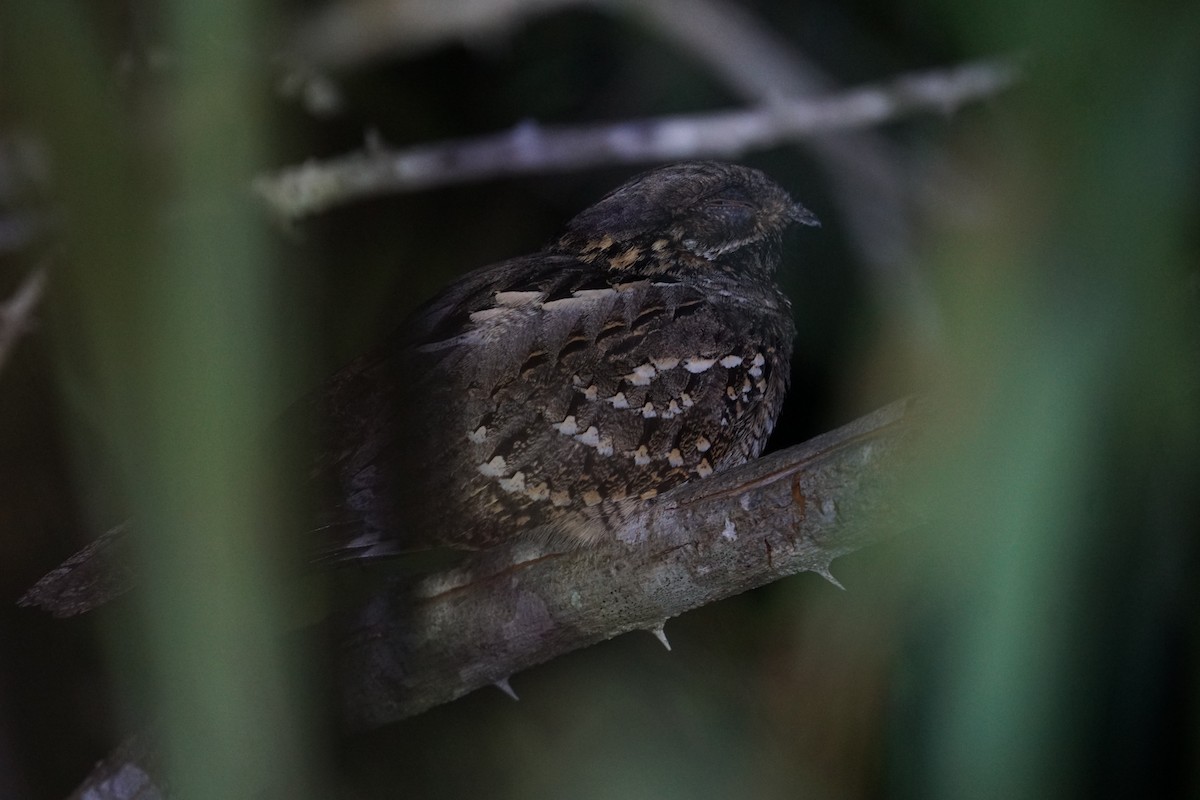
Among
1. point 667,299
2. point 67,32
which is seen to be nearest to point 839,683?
point 667,299

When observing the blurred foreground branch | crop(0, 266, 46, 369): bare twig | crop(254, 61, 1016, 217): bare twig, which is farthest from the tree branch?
crop(0, 266, 46, 369): bare twig

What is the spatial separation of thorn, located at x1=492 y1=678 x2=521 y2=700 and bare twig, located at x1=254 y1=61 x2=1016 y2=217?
2.44 ft

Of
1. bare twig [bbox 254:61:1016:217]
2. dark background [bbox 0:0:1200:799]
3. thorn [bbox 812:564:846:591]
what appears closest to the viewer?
dark background [bbox 0:0:1200:799]

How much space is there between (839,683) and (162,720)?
77 centimetres

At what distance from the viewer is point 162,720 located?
3.14 feet

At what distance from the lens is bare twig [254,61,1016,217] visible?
135 centimetres

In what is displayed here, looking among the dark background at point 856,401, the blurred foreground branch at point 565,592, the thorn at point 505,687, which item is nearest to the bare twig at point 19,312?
the dark background at point 856,401

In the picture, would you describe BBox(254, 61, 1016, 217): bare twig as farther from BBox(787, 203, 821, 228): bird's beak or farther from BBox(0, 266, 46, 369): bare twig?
BBox(0, 266, 46, 369): bare twig

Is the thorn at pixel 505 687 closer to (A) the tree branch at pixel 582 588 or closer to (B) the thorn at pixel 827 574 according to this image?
(A) the tree branch at pixel 582 588

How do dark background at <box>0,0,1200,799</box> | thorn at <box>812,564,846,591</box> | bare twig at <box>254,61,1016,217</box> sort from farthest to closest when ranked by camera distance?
bare twig at <box>254,61,1016,217</box> < thorn at <box>812,564,846,591</box> < dark background at <box>0,0,1200,799</box>

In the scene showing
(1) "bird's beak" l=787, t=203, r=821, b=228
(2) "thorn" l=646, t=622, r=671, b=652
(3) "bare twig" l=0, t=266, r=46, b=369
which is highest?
(3) "bare twig" l=0, t=266, r=46, b=369

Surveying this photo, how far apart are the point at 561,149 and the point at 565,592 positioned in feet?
2.28

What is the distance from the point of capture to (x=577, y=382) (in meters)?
1.42

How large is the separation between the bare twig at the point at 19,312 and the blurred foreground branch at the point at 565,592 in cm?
63
